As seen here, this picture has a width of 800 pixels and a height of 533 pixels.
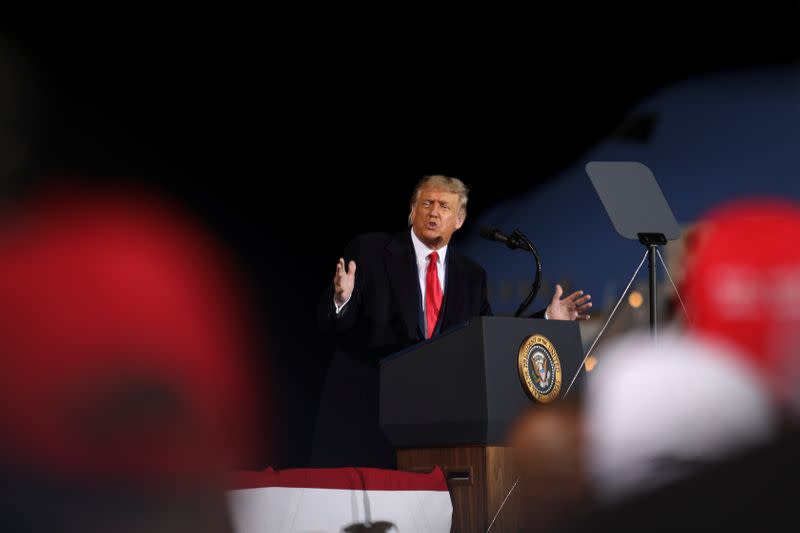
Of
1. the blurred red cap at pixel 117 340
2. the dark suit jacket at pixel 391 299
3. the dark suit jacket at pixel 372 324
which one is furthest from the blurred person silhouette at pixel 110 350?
the dark suit jacket at pixel 391 299

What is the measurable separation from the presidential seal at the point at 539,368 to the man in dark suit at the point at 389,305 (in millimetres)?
319

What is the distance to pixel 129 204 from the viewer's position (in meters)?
3.45

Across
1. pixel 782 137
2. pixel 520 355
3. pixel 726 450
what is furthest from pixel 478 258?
pixel 726 450

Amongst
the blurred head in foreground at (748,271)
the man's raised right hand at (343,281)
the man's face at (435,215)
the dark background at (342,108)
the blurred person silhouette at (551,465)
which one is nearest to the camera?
the blurred person silhouette at (551,465)

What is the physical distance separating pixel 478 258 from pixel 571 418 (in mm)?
2668

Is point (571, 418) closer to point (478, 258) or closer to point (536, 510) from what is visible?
point (536, 510)

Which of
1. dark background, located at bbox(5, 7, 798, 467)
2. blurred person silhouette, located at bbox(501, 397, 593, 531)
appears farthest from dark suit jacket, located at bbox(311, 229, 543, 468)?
dark background, located at bbox(5, 7, 798, 467)

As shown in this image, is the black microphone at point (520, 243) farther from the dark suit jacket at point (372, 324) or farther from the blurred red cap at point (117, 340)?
the blurred red cap at point (117, 340)

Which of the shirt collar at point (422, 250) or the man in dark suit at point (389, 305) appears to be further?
the shirt collar at point (422, 250)

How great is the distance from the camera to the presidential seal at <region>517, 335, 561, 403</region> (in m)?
1.93

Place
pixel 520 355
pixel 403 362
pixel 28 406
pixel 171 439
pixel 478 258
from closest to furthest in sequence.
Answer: pixel 520 355 → pixel 403 362 → pixel 28 406 → pixel 171 439 → pixel 478 258

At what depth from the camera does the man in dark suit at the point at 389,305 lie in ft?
8.21

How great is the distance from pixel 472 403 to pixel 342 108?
2.52 metres

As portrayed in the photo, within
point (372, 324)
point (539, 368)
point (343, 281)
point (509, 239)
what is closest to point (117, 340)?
point (372, 324)
